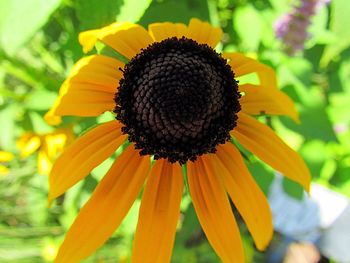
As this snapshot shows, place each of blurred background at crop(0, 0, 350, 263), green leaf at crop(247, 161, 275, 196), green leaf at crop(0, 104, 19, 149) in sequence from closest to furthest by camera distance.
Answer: blurred background at crop(0, 0, 350, 263)
green leaf at crop(247, 161, 275, 196)
green leaf at crop(0, 104, 19, 149)

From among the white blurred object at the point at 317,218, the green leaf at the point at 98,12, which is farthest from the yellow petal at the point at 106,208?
the white blurred object at the point at 317,218

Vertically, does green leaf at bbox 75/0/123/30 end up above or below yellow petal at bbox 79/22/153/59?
above

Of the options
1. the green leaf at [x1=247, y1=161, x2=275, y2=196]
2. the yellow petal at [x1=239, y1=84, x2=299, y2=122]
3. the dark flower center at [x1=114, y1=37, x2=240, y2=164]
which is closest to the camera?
the dark flower center at [x1=114, y1=37, x2=240, y2=164]

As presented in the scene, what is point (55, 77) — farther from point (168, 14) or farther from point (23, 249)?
point (23, 249)

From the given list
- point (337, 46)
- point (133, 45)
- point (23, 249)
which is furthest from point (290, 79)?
point (23, 249)

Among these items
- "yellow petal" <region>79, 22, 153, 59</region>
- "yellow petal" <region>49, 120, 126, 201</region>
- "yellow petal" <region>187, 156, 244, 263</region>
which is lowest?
"yellow petal" <region>187, 156, 244, 263</region>

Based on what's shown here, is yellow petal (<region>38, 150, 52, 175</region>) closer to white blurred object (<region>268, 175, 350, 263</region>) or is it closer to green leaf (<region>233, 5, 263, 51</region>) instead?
green leaf (<region>233, 5, 263, 51</region>)

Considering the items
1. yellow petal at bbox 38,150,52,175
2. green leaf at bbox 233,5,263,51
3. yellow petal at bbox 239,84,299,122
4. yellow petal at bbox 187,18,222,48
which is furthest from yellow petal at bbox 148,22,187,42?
yellow petal at bbox 38,150,52,175

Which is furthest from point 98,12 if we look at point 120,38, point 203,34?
point 203,34
